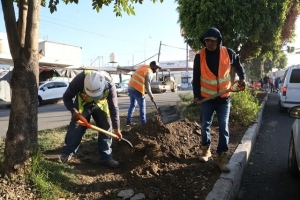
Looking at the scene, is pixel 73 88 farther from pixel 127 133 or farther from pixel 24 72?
pixel 127 133

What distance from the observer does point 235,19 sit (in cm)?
972

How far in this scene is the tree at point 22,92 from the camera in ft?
8.70

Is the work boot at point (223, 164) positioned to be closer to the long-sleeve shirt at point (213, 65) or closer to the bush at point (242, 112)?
the long-sleeve shirt at point (213, 65)

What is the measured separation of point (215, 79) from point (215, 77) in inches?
1.0

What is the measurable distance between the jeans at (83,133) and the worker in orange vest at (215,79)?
1.24m

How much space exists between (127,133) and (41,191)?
261 centimetres

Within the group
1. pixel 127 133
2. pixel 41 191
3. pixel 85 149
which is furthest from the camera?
pixel 127 133

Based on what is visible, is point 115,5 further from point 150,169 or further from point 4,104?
point 4,104

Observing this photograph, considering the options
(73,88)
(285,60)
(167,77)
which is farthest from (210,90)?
(285,60)

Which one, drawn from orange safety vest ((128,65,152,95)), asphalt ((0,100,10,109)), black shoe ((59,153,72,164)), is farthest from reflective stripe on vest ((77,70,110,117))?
asphalt ((0,100,10,109))

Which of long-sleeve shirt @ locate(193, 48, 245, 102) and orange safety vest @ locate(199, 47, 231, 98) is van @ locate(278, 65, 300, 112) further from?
orange safety vest @ locate(199, 47, 231, 98)

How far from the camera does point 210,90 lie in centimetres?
355

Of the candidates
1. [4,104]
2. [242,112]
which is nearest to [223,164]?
[242,112]

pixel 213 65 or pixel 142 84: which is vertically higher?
pixel 213 65
